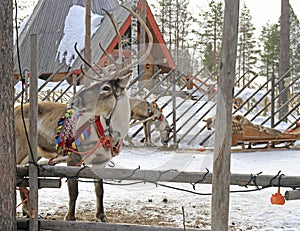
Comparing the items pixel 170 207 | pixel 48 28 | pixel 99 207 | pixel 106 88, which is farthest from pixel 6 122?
pixel 48 28

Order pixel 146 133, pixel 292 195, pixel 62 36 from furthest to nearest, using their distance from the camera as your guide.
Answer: pixel 62 36 → pixel 146 133 → pixel 292 195

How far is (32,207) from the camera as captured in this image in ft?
12.2

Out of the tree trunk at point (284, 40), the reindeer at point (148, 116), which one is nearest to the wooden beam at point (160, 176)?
the reindeer at point (148, 116)

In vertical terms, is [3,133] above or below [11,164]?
above

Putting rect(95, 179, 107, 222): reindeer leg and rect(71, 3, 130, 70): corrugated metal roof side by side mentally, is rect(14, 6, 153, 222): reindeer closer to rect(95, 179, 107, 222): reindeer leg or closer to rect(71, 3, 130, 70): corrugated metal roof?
rect(95, 179, 107, 222): reindeer leg

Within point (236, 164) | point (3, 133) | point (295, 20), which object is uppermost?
point (295, 20)

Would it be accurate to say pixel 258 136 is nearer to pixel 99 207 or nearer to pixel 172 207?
pixel 172 207

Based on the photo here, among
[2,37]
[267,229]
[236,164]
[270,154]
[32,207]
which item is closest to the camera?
[2,37]

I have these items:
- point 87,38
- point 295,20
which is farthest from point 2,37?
point 295,20

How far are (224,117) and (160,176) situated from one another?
1.11 metres

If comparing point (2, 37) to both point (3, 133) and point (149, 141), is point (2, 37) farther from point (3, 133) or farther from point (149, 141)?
point (149, 141)

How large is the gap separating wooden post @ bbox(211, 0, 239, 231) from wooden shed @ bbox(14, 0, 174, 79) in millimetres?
13753

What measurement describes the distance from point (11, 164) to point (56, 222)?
2.27ft

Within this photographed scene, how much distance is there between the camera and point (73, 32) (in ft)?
69.6
